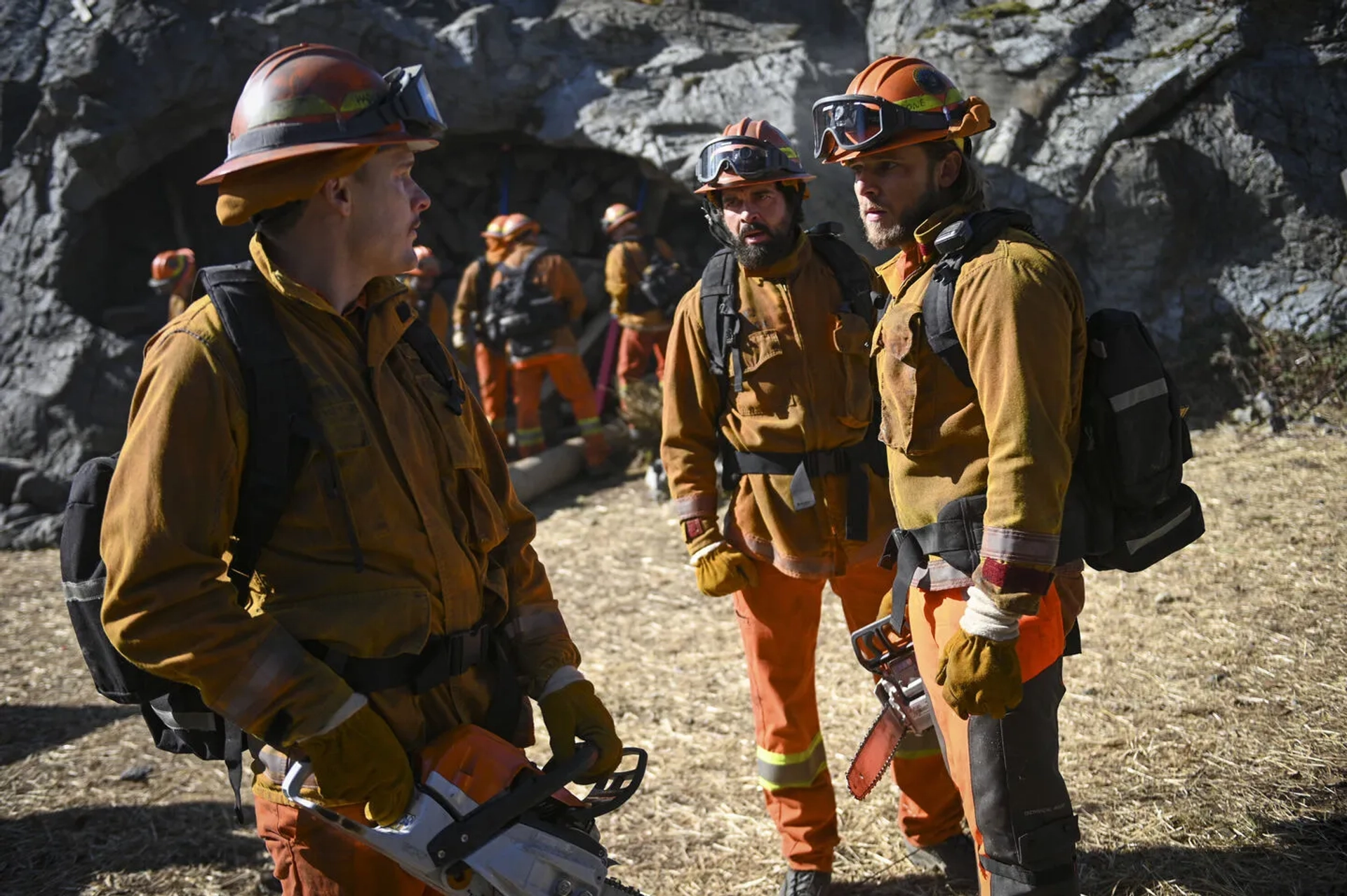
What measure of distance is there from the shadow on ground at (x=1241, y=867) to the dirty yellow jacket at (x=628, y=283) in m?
7.40

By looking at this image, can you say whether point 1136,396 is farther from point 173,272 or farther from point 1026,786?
point 173,272

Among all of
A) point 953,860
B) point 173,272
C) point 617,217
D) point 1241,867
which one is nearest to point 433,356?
point 953,860

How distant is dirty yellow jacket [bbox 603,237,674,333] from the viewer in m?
10.2

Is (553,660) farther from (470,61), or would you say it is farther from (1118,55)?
(470,61)

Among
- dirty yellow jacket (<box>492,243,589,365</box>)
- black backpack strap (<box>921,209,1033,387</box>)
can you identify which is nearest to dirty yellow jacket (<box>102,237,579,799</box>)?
black backpack strap (<box>921,209,1033,387</box>)

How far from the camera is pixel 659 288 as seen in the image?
10.1 m

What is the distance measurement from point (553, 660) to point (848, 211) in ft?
25.4

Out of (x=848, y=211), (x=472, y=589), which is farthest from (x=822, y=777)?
(x=848, y=211)

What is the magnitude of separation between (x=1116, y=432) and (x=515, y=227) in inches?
334

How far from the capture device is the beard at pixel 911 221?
2.71 m

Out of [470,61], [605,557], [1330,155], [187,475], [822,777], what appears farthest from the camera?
[470,61]

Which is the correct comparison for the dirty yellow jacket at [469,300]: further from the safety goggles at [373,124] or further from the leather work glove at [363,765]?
the leather work glove at [363,765]

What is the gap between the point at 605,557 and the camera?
759 cm

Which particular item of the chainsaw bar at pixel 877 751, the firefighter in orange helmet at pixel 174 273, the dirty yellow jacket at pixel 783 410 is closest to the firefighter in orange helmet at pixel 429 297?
the firefighter in orange helmet at pixel 174 273
